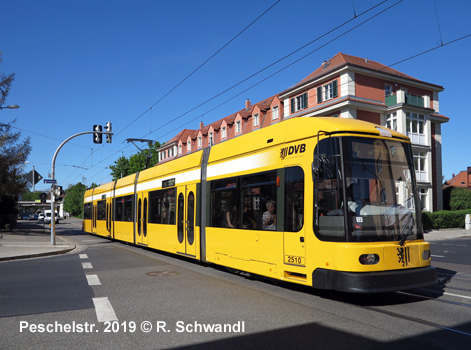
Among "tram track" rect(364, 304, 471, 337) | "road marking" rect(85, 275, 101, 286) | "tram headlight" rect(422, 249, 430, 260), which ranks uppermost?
"tram headlight" rect(422, 249, 430, 260)

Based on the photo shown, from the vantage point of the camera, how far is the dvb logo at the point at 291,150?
7.77 m

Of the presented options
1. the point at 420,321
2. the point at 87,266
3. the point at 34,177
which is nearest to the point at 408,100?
the point at 34,177

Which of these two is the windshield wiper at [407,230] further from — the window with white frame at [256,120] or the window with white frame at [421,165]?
the window with white frame at [256,120]

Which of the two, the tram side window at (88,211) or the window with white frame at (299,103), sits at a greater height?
the window with white frame at (299,103)

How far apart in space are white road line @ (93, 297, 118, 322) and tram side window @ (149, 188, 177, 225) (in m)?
6.32

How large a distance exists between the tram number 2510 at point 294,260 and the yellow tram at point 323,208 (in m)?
0.03

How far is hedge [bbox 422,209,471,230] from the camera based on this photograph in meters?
33.0

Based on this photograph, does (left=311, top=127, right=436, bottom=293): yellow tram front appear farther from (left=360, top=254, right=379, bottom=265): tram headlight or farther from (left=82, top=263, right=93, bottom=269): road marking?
(left=82, top=263, right=93, bottom=269): road marking

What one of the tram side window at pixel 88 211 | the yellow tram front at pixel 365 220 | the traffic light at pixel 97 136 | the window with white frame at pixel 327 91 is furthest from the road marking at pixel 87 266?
the window with white frame at pixel 327 91

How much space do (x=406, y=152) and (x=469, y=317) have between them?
2.88 meters

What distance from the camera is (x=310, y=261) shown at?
7219mm

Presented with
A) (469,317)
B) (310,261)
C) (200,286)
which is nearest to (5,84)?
(200,286)

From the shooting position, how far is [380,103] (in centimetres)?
3512

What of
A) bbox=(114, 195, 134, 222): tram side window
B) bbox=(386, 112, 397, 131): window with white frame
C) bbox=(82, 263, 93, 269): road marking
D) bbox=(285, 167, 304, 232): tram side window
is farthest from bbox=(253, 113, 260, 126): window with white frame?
bbox=(285, 167, 304, 232): tram side window
